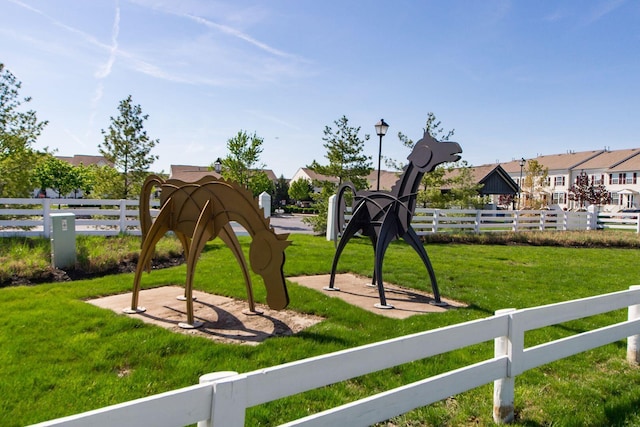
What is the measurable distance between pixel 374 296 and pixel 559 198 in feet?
204

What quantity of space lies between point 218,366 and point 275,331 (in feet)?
4.16

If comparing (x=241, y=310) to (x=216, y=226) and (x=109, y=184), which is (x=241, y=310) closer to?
(x=216, y=226)

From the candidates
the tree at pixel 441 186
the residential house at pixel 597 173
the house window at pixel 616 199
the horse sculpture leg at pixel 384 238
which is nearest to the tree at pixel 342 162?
the tree at pixel 441 186

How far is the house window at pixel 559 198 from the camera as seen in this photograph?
5955cm

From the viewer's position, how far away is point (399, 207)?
7473 millimetres

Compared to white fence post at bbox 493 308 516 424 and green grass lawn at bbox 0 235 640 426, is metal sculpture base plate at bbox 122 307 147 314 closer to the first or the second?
green grass lawn at bbox 0 235 640 426

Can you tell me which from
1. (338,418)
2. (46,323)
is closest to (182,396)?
(338,418)

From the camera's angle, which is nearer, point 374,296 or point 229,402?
point 229,402

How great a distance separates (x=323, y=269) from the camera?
1010 cm

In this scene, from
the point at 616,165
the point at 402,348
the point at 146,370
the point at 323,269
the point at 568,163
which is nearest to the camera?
the point at 402,348

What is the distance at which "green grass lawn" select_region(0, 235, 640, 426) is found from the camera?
365 centimetres

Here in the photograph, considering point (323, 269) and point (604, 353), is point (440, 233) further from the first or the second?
point (604, 353)

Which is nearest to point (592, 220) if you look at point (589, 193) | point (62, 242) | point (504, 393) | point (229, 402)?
point (504, 393)

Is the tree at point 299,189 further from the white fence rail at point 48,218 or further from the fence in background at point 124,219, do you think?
the white fence rail at point 48,218
